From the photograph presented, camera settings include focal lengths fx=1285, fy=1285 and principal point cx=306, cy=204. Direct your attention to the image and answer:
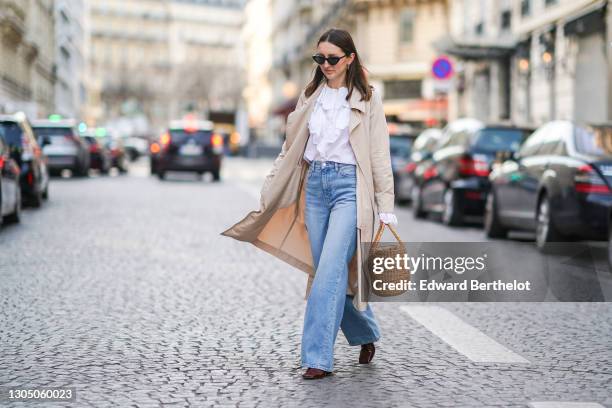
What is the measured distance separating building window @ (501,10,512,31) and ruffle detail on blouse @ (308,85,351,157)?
3194cm

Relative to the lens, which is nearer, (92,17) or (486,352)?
(486,352)

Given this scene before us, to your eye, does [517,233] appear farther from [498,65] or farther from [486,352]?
[498,65]

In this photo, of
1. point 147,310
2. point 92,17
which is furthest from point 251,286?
point 92,17

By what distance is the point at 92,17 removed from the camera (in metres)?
167

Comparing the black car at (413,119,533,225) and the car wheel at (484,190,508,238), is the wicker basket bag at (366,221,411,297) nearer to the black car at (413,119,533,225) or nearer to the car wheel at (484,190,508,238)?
the car wheel at (484,190,508,238)

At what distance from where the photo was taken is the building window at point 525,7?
35312 mm

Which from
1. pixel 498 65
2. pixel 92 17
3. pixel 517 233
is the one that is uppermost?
pixel 92 17

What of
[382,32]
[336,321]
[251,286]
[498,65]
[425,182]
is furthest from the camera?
[382,32]

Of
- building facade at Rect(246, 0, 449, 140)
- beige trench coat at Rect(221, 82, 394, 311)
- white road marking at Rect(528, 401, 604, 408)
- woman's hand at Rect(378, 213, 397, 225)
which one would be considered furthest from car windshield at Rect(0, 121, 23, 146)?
building facade at Rect(246, 0, 449, 140)

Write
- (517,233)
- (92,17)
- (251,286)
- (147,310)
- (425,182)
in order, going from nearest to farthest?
1. (147,310)
2. (251,286)
3. (517,233)
4. (425,182)
5. (92,17)

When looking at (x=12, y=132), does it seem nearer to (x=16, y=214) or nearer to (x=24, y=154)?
(x=24, y=154)

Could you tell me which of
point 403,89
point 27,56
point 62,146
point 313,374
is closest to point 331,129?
point 313,374

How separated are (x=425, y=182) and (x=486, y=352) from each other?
40.9 feet

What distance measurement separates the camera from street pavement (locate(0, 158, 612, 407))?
Result: 6074 mm
